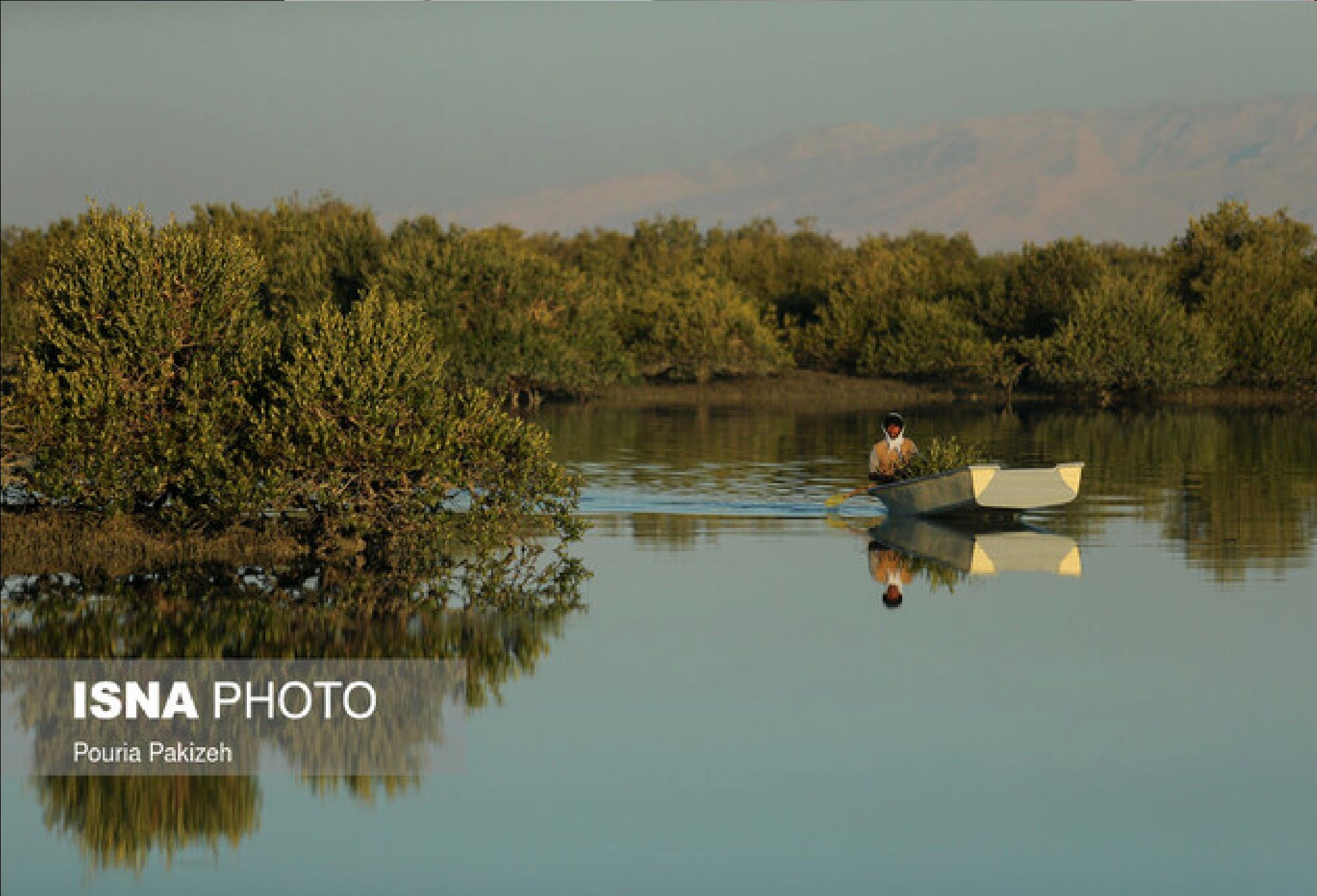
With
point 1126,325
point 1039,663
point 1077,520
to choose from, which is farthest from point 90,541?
point 1126,325

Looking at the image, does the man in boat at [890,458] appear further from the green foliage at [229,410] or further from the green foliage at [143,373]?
Result: the green foliage at [143,373]

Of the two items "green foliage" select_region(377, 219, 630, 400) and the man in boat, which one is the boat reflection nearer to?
the man in boat

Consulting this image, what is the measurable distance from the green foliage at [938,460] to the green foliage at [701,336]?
6317 centimetres

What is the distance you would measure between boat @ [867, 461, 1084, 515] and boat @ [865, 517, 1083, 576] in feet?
1.46

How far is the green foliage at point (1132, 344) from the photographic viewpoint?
94.3 metres

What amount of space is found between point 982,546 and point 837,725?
50.6 feet

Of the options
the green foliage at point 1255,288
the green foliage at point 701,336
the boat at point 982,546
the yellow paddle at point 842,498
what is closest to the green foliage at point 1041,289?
the green foliage at point 1255,288

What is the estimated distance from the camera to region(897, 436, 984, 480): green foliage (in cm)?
3716

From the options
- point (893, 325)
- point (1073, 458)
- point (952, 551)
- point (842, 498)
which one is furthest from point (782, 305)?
point (952, 551)

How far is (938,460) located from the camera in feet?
122

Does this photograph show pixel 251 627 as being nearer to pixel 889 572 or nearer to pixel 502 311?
pixel 889 572

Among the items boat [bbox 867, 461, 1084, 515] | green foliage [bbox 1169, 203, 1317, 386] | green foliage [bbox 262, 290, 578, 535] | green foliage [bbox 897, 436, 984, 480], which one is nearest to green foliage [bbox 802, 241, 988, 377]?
green foliage [bbox 1169, 203, 1317, 386]

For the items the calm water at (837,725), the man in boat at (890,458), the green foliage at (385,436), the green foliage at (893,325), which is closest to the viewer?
the calm water at (837,725)

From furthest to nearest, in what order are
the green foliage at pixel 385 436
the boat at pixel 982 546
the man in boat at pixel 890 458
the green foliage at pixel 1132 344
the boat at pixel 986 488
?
the green foliage at pixel 1132 344, the man in boat at pixel 890 458, the boat at pixel 986 488, the boat at pixel 982 546, the green foliage at pixel 385 436
